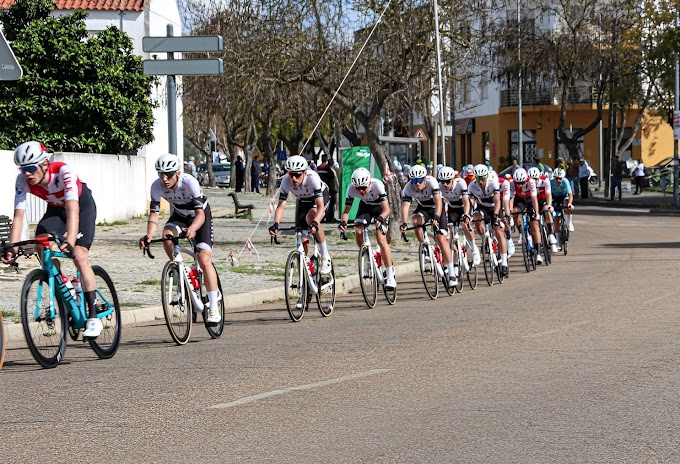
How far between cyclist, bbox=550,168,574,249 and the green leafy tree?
13214 mm

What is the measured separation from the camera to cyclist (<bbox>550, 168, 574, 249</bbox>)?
86.4 ft

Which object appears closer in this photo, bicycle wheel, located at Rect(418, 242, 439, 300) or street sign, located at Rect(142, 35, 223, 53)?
street sign, located at Rect(142, 35, 223, 53)

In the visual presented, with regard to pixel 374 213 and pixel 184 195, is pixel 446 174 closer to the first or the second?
pixel 374 213

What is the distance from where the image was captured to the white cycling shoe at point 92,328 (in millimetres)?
10766

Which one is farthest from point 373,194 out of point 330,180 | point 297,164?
point 330,180

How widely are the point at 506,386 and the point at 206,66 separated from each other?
8398mm

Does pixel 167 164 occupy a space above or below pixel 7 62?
below

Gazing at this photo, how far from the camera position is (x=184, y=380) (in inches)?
380

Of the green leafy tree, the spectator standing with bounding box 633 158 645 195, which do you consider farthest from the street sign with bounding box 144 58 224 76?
the spectator standing with bounding box 633 158 645 195

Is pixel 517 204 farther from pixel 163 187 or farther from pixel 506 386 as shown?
pixel 506 386

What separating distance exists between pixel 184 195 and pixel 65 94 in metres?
23.8

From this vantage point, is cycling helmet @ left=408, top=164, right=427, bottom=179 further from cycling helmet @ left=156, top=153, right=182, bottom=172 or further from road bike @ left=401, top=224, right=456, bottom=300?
cycling helmet @ left=156, top=153, right=182, bottom=172

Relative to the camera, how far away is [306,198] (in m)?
15.3

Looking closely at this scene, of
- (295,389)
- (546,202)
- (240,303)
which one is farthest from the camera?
(546,202)
